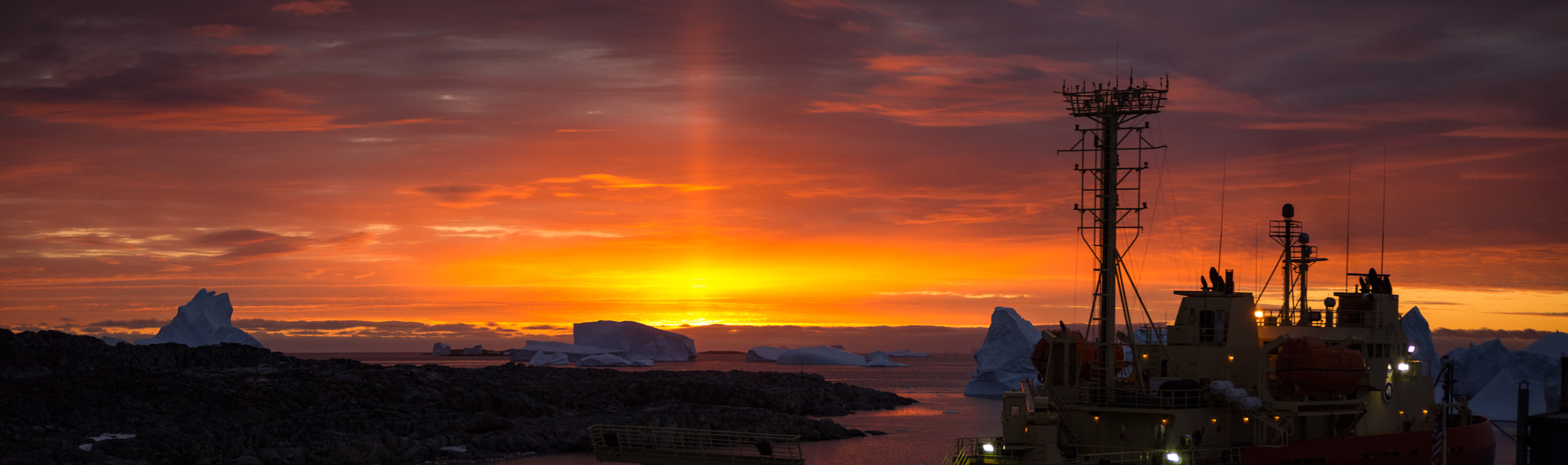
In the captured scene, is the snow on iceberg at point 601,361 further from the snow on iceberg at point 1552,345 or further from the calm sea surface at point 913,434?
the snow on iceberg at point 1552,345

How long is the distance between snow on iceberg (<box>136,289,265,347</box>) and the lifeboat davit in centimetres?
8690

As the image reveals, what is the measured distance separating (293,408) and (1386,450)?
4361 cm

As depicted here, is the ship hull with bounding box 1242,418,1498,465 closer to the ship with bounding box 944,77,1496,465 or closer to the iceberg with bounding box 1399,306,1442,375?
the ship with bounding box 944,77,1496,465

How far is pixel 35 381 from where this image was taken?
43.3 m

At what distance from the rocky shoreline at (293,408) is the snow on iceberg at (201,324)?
99.9ft

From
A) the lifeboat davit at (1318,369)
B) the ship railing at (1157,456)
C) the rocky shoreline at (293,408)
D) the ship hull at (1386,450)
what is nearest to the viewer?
the ship railing at (1157,456)

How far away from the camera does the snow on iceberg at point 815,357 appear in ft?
598

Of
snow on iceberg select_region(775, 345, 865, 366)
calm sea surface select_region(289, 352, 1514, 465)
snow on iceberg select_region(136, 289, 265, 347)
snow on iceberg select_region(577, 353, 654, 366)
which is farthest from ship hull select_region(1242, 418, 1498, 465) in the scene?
snow on iceberg select_region(775, 345, 865, 366)

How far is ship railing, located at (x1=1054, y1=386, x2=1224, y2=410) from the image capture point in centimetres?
2234

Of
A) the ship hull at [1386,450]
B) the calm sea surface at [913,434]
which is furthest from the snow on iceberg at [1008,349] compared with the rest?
the ship hull at [1386,450]

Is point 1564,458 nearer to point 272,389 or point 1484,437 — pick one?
point 1484,437

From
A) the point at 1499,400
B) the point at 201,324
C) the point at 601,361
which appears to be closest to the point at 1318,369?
the point at 1499,400

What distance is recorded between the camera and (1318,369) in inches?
924

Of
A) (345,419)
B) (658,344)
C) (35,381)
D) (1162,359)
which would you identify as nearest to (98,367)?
(35,381)
